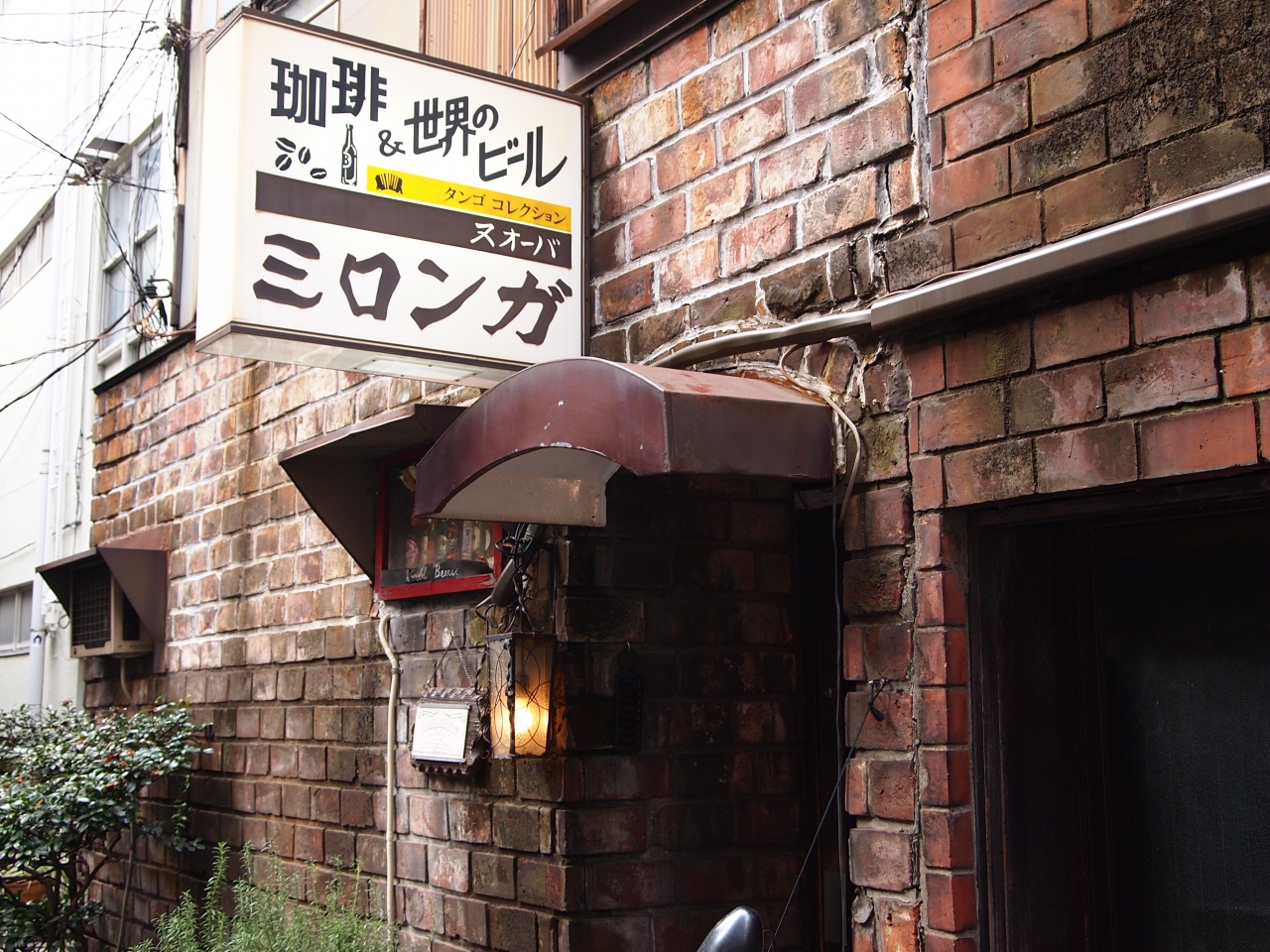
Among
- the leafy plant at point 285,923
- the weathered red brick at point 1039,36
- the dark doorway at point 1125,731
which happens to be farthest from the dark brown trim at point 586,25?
the leafy plant at point 285,923

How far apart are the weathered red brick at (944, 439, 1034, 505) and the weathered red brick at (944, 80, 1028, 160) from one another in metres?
0.69

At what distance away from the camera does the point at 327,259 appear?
342cm

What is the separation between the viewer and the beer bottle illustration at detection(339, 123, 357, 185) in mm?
3475

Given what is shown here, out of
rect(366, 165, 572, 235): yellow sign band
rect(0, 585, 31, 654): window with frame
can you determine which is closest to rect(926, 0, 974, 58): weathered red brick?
rect(366, 165, 572, 235): yellow sign band

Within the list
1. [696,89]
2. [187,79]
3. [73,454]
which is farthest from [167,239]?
[696,89]

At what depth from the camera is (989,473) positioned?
2.75m

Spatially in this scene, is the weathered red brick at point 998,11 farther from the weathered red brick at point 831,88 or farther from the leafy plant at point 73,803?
the leafy plant at point 73,803

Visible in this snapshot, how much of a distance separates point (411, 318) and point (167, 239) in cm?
488

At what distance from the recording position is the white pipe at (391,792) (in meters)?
4.43

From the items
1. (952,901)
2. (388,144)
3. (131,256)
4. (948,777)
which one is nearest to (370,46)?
(388,144)

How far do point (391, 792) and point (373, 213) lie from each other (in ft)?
6.95

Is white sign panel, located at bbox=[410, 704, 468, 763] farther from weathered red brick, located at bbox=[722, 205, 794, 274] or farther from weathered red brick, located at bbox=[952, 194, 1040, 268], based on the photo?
weathered red brick, located at bbox=[952, 194, 1040, 268]

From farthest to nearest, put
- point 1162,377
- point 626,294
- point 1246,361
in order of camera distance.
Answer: point 626,294, point 1162,377, point 1246,361

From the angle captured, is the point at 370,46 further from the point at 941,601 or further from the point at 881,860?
the point at 881,860
